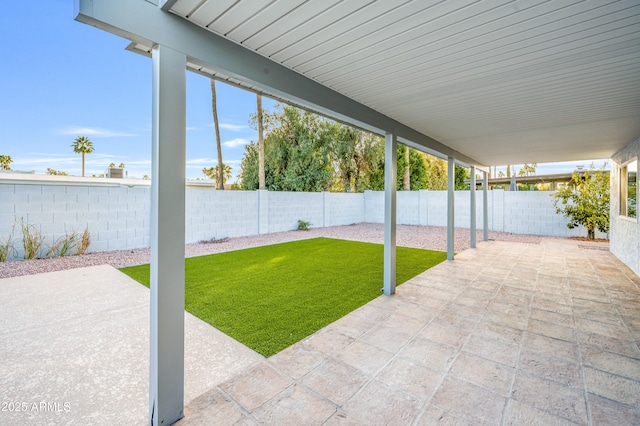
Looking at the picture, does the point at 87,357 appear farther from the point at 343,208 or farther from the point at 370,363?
the point at 343,208

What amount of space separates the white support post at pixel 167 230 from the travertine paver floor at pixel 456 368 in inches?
10.1

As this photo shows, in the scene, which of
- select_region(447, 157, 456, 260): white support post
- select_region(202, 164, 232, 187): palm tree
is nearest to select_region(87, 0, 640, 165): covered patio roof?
select_region(447, 157, 456, 260): white support post

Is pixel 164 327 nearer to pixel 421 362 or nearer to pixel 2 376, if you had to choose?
pixel 2 376

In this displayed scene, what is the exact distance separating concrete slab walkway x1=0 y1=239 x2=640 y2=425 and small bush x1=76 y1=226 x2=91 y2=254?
230cm

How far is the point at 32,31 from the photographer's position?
1150 cm

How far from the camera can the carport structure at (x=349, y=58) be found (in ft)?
5.41

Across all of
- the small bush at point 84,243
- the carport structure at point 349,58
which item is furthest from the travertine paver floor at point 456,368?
the small bush at point 84,243

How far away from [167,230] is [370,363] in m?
1.86

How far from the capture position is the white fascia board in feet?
4.73

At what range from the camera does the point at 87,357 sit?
2436 mm

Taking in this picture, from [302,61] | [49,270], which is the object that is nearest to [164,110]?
[302,61]

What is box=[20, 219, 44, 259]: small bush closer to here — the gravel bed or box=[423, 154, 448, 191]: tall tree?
the gravel bed

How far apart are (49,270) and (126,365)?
14.2ft

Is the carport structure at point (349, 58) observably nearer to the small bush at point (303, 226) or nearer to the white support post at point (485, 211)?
the white support post at point (485, 211)
